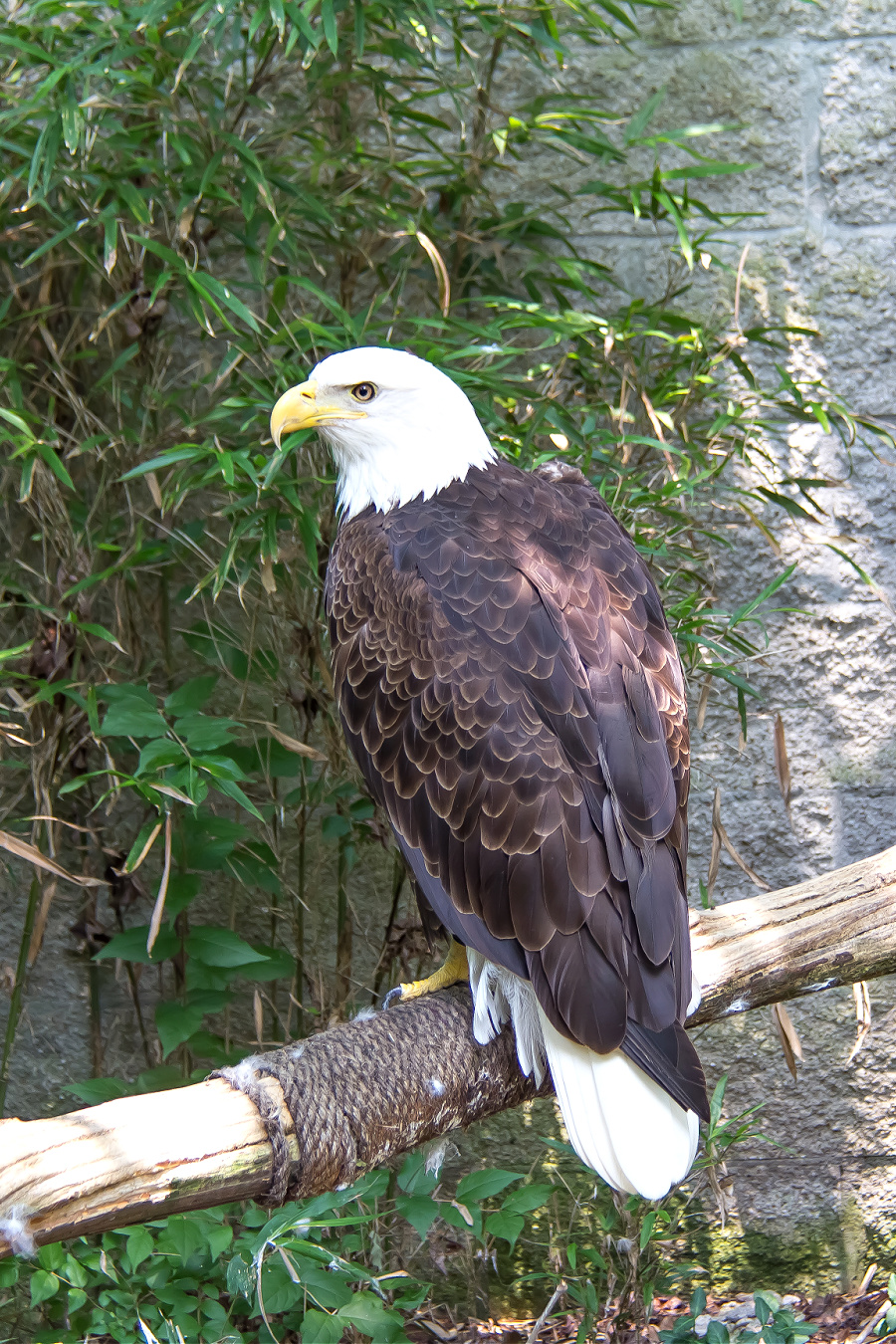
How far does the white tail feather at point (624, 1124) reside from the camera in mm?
1385

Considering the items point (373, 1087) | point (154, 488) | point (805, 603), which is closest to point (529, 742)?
point (373, 1087)

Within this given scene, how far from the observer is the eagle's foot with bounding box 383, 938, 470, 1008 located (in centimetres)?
177

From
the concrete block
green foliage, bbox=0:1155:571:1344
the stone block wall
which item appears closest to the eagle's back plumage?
green foliage, bbox=0:1155:571:1344

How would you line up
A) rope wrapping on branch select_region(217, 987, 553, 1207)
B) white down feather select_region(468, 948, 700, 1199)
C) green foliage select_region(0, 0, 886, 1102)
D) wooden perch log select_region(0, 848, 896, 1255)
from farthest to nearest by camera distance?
green foliage select_region(0, 0, 886, 1102)
white down feather select_region(468, 948, 700, 1199)
rope wrapping on branch select_region(217, 987, 553, 1207)
wooden perch log select_region(0, 848, 896, 1255)

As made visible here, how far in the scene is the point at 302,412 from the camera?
1799 millimetres

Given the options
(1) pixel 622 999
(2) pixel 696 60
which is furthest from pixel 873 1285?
(2) pixel 696 60

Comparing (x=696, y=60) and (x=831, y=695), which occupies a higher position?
(x=696, y=60)

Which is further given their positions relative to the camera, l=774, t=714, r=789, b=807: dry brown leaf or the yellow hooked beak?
l=774, t=714, r=789, b=807: dry brown leaf

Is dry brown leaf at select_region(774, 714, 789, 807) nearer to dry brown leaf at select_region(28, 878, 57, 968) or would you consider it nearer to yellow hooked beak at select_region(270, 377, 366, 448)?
yellow hooked beak at select_region(270, 377, 366, 448)

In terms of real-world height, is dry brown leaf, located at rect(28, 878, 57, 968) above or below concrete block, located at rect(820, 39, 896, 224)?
below

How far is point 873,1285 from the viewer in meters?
2.34

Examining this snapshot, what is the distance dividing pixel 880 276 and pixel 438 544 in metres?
1.24

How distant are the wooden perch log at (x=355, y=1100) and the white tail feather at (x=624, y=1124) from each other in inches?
Result: 6.5

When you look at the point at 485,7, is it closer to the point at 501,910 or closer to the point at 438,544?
the point at 438,544
